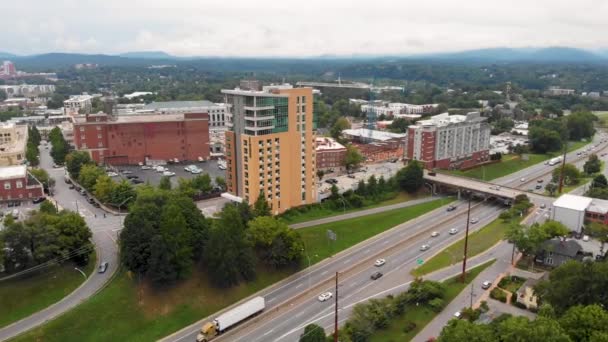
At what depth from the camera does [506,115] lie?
5197 inches

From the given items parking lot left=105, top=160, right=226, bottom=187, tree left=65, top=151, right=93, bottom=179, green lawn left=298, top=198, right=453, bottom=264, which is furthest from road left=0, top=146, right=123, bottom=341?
green lawn left=298, top=198, right=453, bottom=264

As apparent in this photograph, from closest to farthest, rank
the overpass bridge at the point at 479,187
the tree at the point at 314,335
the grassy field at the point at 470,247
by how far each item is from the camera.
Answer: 1. the tree at the point at 314,335
2. the grassy field at the point at 470,247
3. the overpass bridge at the point at 479,187

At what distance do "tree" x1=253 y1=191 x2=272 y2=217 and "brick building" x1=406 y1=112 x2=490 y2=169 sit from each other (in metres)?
32.8

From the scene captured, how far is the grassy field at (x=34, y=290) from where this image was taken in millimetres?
32000

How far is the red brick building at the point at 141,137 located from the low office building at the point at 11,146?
26.6 feet

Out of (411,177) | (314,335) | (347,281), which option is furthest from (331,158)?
(314,335)

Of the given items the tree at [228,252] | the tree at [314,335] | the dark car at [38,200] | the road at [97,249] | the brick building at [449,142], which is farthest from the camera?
the brick building at [449,142]

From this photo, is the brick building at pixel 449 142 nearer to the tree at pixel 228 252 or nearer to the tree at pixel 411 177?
the tree at pixel 411 177

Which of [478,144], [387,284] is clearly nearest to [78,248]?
[387,284]

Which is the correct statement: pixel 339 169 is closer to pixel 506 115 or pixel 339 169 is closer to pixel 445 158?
pixel 445 158

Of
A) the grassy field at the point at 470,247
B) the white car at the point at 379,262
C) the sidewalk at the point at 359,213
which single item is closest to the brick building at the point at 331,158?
the sidewalk at the point at 359,213

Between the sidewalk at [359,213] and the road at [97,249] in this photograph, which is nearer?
the road at [97,249]

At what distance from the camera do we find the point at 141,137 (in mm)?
75312

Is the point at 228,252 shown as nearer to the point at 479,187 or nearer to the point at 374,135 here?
the point at 479,187
